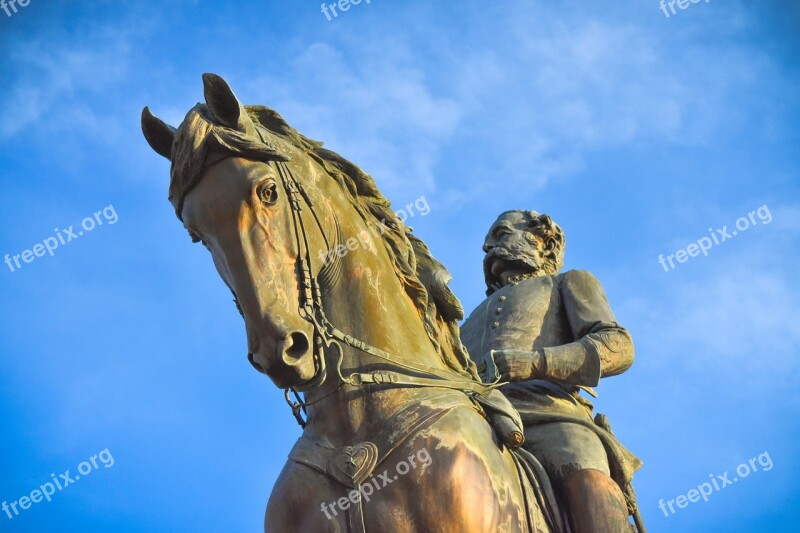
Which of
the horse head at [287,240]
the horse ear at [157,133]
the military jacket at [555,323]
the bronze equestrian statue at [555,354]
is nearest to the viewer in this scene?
the horse head at [287,240]

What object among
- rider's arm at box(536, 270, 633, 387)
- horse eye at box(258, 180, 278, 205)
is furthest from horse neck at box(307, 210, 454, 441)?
rider's arm at box(536, 270, 633, 387)

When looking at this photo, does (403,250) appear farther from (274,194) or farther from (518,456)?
(518,456)

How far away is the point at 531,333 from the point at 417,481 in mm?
2990

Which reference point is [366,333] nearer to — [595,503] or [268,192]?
[268,192]

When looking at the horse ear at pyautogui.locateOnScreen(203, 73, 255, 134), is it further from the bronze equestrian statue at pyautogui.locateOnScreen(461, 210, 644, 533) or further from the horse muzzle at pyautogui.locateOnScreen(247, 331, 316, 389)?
the bronze equestrian statue at pyautogui.locateOnScreen(461, 210, 644, 533)

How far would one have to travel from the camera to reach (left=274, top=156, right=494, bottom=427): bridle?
632 centimetres

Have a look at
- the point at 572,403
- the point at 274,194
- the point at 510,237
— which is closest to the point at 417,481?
the point at 274,194

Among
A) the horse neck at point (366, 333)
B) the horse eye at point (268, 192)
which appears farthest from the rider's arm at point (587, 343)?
the horse eye at point (268, 192)

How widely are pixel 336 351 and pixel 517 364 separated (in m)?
1.89

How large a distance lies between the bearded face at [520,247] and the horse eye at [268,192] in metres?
3.53

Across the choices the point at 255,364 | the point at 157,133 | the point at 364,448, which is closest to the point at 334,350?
the point at 255,364

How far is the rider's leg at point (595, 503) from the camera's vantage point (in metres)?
7.23

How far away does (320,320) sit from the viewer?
6.38m

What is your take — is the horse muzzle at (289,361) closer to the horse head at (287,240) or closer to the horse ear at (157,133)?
the horse head at (287,240)
